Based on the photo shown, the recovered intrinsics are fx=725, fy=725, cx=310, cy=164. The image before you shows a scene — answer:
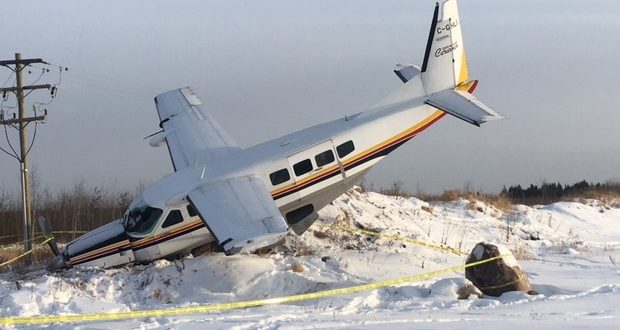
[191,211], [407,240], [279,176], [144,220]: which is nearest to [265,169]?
[279,176]

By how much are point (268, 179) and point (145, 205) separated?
303 cm

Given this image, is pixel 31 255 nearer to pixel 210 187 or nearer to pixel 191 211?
pixel 191 211

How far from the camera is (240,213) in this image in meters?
15.5

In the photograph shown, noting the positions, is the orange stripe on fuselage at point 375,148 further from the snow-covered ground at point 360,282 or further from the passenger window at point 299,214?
the snow-covered ground at point 360,282

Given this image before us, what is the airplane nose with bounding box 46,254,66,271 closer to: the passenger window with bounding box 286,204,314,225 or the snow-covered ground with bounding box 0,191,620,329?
the snow-covered ground with bounding box 0,191,620,329

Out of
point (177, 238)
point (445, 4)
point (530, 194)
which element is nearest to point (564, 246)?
point (445, 4)

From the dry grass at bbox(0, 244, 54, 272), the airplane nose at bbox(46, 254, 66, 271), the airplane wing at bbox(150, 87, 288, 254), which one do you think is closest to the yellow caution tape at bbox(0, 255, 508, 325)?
the airplane wing at bbox(150, 87, 288, 254)

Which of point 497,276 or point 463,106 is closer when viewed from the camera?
point 497,276

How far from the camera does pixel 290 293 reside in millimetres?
15445

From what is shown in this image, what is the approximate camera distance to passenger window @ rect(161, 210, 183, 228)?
17359mm

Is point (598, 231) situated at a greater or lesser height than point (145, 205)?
lesser

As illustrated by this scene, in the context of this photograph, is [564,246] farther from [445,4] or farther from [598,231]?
[445,4]

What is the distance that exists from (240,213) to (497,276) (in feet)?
17.9

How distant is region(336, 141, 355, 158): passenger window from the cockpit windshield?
189 inches
